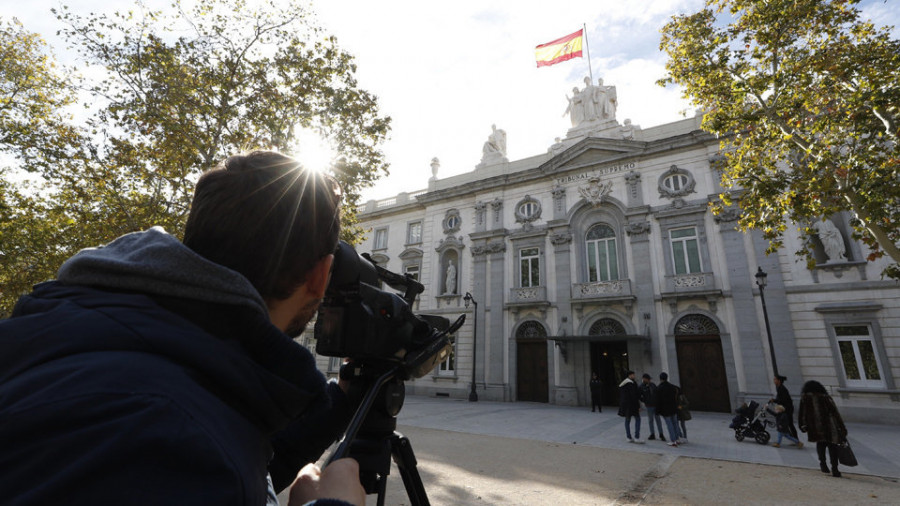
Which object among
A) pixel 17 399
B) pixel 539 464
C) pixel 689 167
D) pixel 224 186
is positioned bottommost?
pixel 539 464

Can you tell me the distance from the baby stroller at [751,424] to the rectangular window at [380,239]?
72.7 ft

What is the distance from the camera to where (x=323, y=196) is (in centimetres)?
125

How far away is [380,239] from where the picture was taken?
2852 centimetres

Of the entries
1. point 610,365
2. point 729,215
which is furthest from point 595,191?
point 610,365

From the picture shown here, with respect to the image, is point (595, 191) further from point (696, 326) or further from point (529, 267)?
point (696, 326)

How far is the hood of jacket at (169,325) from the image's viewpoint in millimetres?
691

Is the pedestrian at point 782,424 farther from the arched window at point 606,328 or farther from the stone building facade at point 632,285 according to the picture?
the arched window at point 606,328

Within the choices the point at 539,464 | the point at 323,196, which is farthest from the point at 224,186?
the point at 539,464

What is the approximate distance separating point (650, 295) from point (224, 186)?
780 inches

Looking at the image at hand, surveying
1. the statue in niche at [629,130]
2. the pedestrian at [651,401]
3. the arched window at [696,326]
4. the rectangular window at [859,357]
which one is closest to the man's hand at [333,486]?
the pedestrian at [651,401]

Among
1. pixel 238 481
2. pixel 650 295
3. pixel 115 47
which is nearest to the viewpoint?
pixel 238 481

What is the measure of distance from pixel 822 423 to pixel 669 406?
3.22 meters

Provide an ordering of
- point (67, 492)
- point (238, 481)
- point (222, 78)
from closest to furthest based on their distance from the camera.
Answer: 1. point (67, 492)
2. point (238, 481)
3. point (222, 78)

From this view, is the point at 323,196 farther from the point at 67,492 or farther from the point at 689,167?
the point at 689,167
